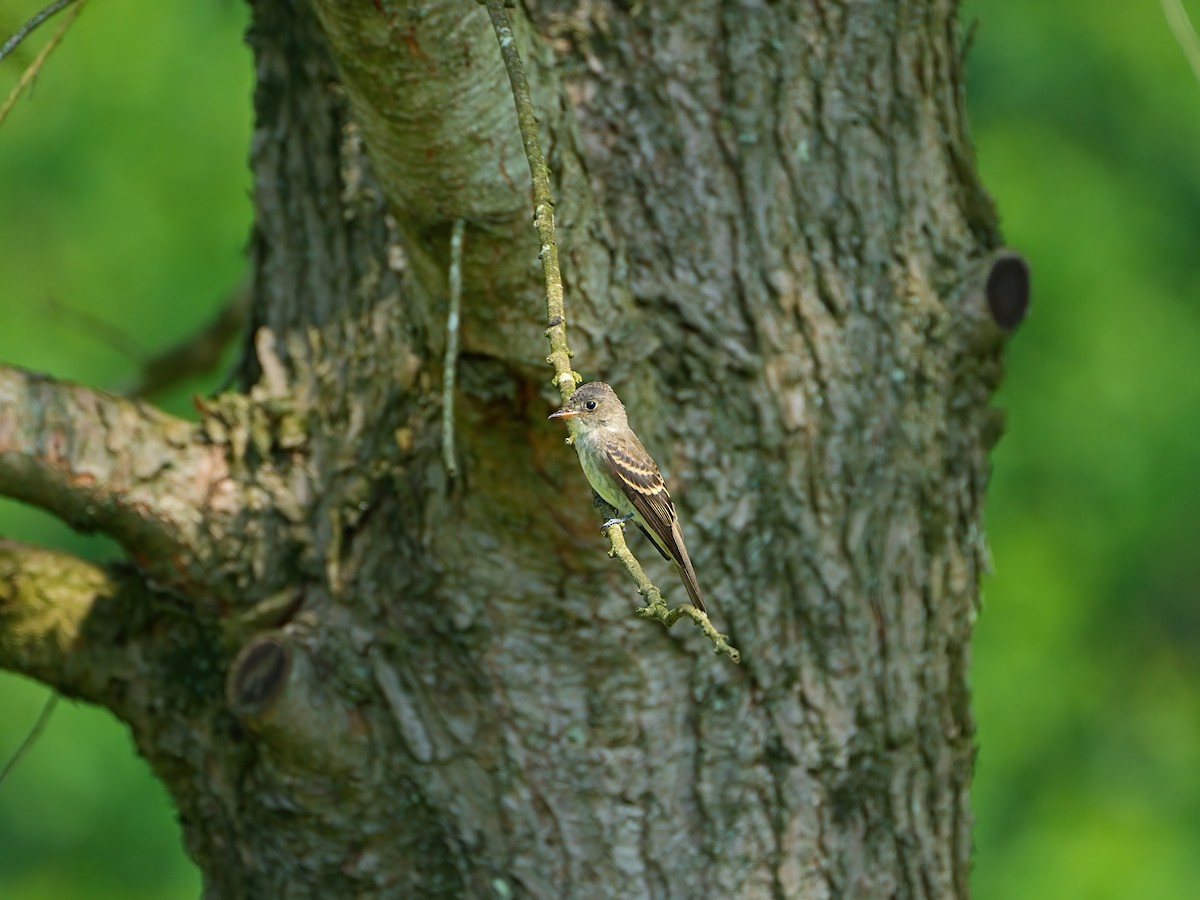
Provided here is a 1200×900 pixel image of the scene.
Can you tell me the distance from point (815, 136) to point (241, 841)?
8.58 feet

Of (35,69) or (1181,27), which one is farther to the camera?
(1181,27)

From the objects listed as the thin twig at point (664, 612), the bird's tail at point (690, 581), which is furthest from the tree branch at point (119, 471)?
the thin twig at point (664, 612)

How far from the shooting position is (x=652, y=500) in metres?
3.49

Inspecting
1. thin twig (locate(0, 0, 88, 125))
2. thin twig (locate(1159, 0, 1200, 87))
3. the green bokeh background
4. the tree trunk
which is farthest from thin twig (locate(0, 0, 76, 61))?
the green bokeh background

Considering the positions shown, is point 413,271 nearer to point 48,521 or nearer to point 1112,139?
point 48,521

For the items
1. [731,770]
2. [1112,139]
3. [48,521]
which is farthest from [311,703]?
[1112,139]

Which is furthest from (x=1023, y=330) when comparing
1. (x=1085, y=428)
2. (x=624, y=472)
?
→ (x=624, y=472)

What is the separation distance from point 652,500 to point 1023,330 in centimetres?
663

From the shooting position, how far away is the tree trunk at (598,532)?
3662mm

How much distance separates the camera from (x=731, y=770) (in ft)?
12.2

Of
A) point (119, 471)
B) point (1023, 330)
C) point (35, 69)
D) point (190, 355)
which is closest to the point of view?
point (35, 69)

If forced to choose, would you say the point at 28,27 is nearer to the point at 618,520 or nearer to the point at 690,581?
the point at 618,520

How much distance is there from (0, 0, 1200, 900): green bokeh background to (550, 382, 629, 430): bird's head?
5.42 meters

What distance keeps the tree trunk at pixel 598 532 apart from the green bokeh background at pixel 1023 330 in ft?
14.9
